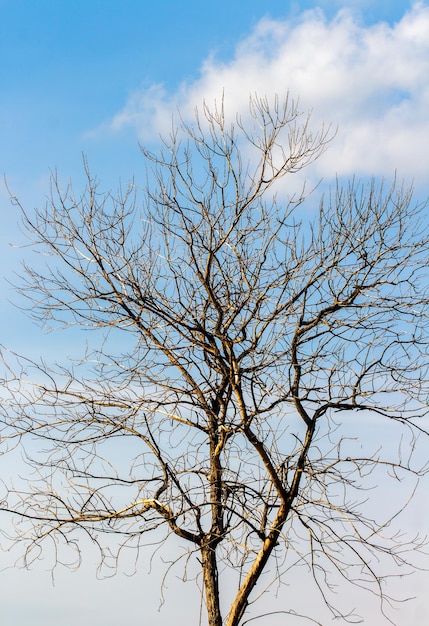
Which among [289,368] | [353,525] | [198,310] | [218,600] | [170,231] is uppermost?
[170,231]

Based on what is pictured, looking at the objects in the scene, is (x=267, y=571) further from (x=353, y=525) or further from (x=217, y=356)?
(x=217, y=356)

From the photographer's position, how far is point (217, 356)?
611 cm

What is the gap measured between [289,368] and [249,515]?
116 cm

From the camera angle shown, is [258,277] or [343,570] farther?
[258,277]

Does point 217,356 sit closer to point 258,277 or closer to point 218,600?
point 258,277

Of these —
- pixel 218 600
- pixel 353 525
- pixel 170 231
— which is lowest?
pixel 218 600

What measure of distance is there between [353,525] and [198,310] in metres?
2.11

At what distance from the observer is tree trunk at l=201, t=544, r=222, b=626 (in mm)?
6027

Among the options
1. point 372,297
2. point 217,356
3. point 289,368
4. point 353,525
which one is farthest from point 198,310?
point 353,525

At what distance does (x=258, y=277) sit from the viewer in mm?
6324

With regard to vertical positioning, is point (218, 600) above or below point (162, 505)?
below

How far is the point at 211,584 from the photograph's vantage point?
6098mm

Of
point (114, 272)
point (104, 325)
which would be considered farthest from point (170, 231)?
point (104, 325)

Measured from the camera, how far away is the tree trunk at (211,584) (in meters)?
6.03
